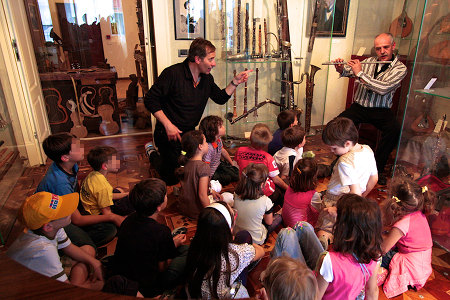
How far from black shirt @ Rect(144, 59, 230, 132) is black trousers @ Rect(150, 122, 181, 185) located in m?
0.18

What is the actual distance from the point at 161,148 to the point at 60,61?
7.73 ft

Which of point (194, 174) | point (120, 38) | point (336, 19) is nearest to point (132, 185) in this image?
point (194, 174)

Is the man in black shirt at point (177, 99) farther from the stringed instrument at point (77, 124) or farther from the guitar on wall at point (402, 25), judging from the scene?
the guitar on wall at point (402, 25)

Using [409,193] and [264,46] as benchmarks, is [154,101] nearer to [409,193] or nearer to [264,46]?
[264,46]

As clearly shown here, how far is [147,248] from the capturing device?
158 centimetres

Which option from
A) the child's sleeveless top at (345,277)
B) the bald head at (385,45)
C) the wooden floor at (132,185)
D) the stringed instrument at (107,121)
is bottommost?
the wooden floor at (132,185)

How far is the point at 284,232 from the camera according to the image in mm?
Result: 1719

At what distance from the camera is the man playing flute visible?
3139 mm

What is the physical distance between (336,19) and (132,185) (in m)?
3.43

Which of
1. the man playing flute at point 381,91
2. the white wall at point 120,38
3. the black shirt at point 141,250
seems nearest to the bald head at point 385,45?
the man playing flute at point 381,91

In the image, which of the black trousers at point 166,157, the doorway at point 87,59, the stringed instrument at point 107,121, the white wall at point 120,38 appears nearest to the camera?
the black trousers at point 166,157

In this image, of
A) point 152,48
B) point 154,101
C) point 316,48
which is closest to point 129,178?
point 154,101

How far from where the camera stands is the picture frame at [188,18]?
3.60 metres

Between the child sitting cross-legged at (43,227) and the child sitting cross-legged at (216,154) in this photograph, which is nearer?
the child sitting cross-legged at (43,227)
